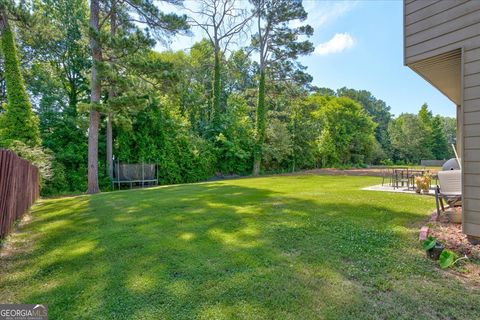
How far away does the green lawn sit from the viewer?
2055 millimetres

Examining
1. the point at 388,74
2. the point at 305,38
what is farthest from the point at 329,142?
the point at 305,38

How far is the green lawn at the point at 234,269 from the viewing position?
205 cm

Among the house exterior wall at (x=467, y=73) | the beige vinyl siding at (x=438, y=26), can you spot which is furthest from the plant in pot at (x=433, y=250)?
the beige vinyl siding at (x=438, y=26)

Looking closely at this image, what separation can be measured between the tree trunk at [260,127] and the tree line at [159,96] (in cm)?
7

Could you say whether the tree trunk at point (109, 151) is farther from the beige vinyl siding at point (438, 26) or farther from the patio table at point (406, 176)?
the beige vinyl siding at point (438, 26)

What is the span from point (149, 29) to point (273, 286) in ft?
35.7

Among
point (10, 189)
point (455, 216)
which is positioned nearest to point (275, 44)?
point (455, 216)

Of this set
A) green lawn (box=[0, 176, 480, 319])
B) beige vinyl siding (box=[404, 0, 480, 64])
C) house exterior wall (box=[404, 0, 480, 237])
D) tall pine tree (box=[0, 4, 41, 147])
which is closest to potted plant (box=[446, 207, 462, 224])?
green lawn (box=[0, 176, 480, 319])

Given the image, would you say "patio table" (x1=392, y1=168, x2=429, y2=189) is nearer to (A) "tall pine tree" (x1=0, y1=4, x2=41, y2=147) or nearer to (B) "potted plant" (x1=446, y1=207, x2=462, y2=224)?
(B) "potted plant" (x1=446, y1=207, x2=462, y2=224)

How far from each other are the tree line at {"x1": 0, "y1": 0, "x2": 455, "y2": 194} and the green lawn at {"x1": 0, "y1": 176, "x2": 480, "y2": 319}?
6.57 meters

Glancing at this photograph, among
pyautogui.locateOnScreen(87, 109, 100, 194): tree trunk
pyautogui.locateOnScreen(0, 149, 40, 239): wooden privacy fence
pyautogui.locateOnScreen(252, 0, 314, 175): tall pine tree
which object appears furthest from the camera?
pyautogui.locateOnScreen(252, 0, 314, 175): tall pine tree

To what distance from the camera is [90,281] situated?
2.52m

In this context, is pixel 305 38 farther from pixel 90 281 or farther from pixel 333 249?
pixel 90 281

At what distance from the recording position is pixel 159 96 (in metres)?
14.3
